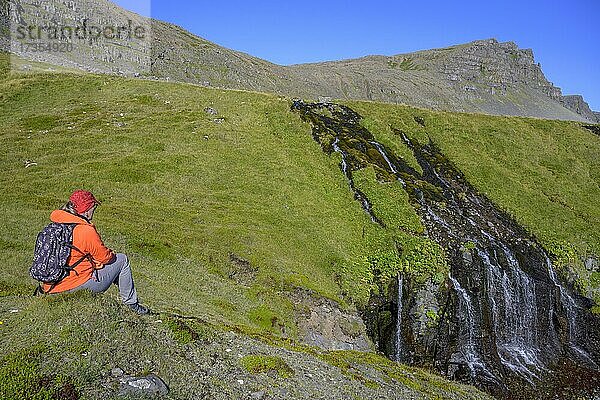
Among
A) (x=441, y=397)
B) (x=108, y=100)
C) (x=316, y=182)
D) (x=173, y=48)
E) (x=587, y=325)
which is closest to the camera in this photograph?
(x=441, y=397)

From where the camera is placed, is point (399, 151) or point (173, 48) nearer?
point (399, 151)

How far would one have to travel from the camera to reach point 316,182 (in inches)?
1843

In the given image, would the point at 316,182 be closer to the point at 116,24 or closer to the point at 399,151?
the point at 399,151

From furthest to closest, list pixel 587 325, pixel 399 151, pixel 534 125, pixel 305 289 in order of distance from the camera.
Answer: pixel 534 125
pixel 399 151
pixel 587 325
pixel 305 289

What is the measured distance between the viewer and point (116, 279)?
1541cm

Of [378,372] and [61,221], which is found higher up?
[61,221]

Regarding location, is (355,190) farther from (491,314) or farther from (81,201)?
(81,201)

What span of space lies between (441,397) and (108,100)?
190 ft

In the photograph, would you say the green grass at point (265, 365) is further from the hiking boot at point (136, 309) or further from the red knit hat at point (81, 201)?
the red knit hat at point (81, 201)

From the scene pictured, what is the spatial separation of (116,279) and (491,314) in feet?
96.6

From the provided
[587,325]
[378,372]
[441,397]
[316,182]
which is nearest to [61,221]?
[378,372]

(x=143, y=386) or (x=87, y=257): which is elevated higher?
(x=87, y=257)

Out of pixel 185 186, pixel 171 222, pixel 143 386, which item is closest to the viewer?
pixel 143 386

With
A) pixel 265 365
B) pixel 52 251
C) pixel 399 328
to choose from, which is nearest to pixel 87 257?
pixel 52 251
